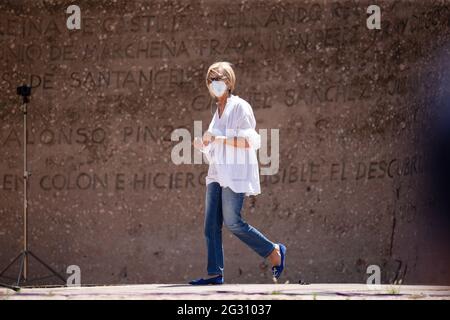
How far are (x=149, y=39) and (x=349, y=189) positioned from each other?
2173 millimetres

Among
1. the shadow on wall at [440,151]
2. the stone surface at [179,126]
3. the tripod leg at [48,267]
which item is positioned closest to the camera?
the tripod leg at [48,267]

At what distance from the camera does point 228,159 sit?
711 cm

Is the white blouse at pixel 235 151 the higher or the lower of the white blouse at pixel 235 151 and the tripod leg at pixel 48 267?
the higher

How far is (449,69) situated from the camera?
10.2m

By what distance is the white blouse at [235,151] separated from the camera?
7.05 metres

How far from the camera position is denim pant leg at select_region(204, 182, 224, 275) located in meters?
7.14

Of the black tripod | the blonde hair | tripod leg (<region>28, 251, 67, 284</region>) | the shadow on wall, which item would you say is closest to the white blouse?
the blonde hair

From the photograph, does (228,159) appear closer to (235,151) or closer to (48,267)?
(235,151)

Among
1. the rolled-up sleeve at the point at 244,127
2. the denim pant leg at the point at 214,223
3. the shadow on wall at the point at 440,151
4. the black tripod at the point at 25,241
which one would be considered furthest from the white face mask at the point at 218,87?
the shadow on wall at the point at 440,151

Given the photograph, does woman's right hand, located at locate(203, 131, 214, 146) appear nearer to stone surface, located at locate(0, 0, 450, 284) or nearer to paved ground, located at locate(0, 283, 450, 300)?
paved ground, located at locate(0, 283, 450, 300)

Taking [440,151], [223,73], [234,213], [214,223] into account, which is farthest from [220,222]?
[440,151]

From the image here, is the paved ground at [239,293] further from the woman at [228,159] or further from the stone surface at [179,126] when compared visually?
the stone surface at [179,126]
